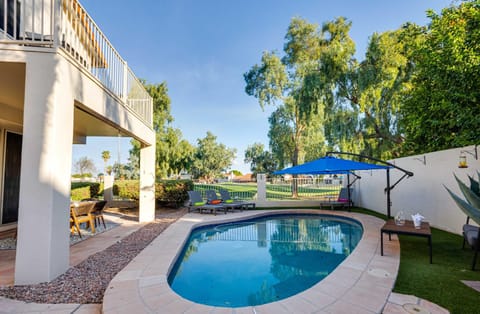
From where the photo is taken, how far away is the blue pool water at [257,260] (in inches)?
179

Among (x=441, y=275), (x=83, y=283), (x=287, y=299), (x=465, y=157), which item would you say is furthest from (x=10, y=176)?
(x=465, y=157)

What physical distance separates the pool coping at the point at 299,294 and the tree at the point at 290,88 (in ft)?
41.1

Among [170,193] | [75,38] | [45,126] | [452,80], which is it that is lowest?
[170,193]

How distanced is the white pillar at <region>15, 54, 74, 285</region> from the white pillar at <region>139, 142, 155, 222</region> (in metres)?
5.50

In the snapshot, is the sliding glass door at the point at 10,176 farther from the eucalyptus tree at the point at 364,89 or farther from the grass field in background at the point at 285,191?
the eucalyptus tree at the point at 364,89

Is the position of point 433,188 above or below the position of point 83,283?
above

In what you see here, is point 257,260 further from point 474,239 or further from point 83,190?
point 83,190

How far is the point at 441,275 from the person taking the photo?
4316mm

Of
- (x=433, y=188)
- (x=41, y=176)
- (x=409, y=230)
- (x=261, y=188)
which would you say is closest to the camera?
(x=41, y=176)

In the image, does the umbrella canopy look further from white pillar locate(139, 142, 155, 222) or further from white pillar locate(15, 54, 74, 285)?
white pillar locate(15, 54, 74, 285)

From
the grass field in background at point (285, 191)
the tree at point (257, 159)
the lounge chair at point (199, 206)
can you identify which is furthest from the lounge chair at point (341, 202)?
the tree at point (257, 159)

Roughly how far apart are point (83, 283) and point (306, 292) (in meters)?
3.68

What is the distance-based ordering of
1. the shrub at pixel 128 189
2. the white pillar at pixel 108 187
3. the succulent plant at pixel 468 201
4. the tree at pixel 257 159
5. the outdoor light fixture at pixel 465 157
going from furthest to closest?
the tree at pixel 257 159, the white pillar at pixel 108 187, the shrub at pixel 128 189, the outdoor light fixture at pixel 465 157, the succulent plant at pixel 468 201

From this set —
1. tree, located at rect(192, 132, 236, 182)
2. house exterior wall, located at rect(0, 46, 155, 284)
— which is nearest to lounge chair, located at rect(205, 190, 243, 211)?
house exterior wall, located at rect(0, 46, 155, 284)
